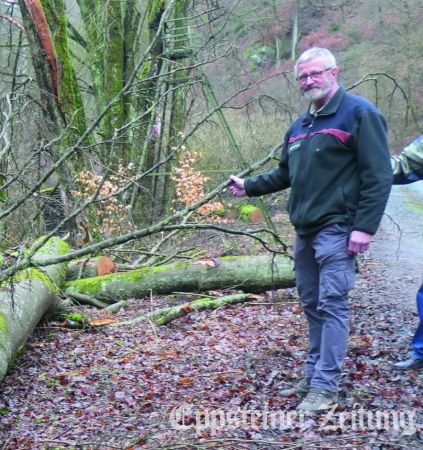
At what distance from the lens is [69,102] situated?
1157 cm

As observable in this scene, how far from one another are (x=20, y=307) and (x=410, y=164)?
382 cm

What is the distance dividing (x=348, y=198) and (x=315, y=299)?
2.54 feet

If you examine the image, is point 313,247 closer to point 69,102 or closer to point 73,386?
point 73,386

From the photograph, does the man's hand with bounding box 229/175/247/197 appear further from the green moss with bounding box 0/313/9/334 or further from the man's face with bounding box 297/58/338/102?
the green moss with bounding box 0/313/9/334

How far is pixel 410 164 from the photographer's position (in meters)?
4.44

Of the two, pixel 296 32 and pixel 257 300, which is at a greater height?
pixel 296 32

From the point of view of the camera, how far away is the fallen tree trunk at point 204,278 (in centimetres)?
802

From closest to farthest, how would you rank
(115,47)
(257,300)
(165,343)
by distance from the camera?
1. (165,343)
2. (257,300)
3. (115,47)

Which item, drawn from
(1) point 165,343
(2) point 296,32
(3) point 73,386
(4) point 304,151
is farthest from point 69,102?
(2) point 296,32

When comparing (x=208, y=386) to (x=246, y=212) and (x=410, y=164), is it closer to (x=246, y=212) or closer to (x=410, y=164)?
(x=410, y=164)

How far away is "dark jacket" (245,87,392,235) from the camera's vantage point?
378cm

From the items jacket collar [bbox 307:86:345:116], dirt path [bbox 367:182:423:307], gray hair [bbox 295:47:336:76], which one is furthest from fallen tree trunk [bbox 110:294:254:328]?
gray hair [bbox 295:47:336:76]

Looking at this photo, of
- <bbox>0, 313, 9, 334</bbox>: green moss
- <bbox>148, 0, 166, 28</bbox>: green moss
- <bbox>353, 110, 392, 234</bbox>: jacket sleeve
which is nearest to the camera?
<bbox>353, 110, 392, 234</bbox>: jacket sleeve

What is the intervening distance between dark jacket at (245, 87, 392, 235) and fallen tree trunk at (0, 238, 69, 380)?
2.25 m
